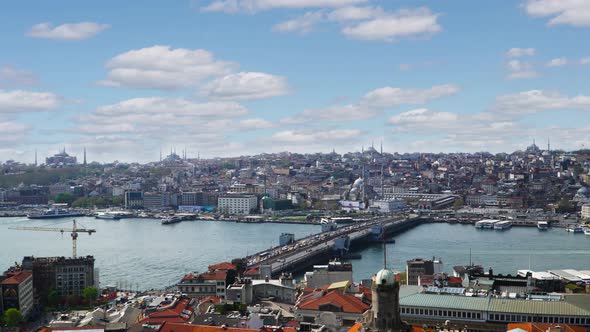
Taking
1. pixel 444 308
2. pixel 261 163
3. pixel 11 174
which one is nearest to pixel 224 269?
pixel 444 308

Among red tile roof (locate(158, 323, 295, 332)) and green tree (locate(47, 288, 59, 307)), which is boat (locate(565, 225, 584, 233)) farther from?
red tile roof (locate(158, 323, 295, 332))

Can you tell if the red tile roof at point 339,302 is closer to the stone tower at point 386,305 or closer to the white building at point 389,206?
the stone tower at point 386,305

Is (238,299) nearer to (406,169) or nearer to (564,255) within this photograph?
(564,255)

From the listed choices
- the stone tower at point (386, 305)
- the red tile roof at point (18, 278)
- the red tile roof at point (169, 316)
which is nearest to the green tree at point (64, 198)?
the red tile roof at point (18, 278)

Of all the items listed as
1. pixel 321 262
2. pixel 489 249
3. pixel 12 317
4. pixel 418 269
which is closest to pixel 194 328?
pixel 12 317

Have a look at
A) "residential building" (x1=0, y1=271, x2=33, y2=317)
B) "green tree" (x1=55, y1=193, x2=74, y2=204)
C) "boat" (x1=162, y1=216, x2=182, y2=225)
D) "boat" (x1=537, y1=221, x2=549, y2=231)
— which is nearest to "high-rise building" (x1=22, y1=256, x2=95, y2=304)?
"residential building" (x1=0, y1=271, x2=33, y2=317)

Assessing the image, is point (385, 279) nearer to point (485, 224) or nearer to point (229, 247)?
point (229, 247)
